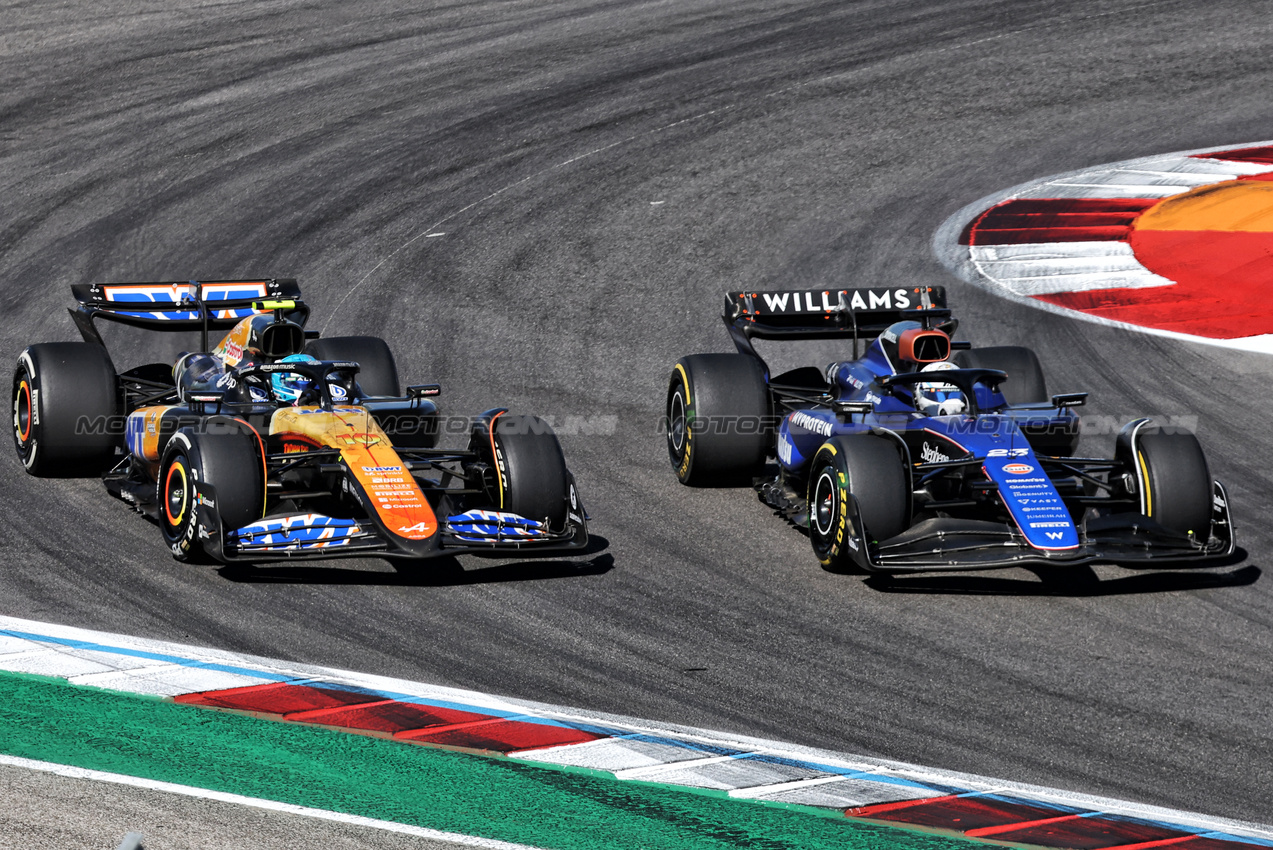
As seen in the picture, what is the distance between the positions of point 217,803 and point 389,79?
18.6 meters

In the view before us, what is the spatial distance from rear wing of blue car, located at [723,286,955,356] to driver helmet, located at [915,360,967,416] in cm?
145

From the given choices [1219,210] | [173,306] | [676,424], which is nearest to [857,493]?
[676,424]

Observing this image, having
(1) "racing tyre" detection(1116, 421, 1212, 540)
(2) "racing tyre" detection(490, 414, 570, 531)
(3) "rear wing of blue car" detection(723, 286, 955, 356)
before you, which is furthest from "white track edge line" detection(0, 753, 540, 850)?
(3) "rear wing of blue car" detection(723, 286, 955, 356)

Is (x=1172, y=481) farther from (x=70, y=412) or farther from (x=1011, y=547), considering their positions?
(x=70, y=412)

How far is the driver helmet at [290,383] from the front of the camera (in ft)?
34.4

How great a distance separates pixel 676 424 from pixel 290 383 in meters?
3.04

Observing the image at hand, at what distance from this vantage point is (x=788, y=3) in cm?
2566

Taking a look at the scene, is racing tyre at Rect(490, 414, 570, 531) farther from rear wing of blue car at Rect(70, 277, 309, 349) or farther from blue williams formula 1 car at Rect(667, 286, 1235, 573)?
rear wing of blue car at Rect(70, 277, 309, 349)

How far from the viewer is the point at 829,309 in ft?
39.7

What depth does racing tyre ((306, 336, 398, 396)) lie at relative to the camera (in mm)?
12086

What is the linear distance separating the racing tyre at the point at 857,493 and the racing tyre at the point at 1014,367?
88.9 inches

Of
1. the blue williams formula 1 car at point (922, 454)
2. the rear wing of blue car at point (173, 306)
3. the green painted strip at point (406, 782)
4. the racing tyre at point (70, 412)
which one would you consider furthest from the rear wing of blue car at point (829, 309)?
the green painted strip at point (406, 782)

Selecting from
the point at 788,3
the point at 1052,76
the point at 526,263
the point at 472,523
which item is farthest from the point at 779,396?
the point at 788,3

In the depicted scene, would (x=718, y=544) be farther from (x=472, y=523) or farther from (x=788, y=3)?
(x=788, y=3)
